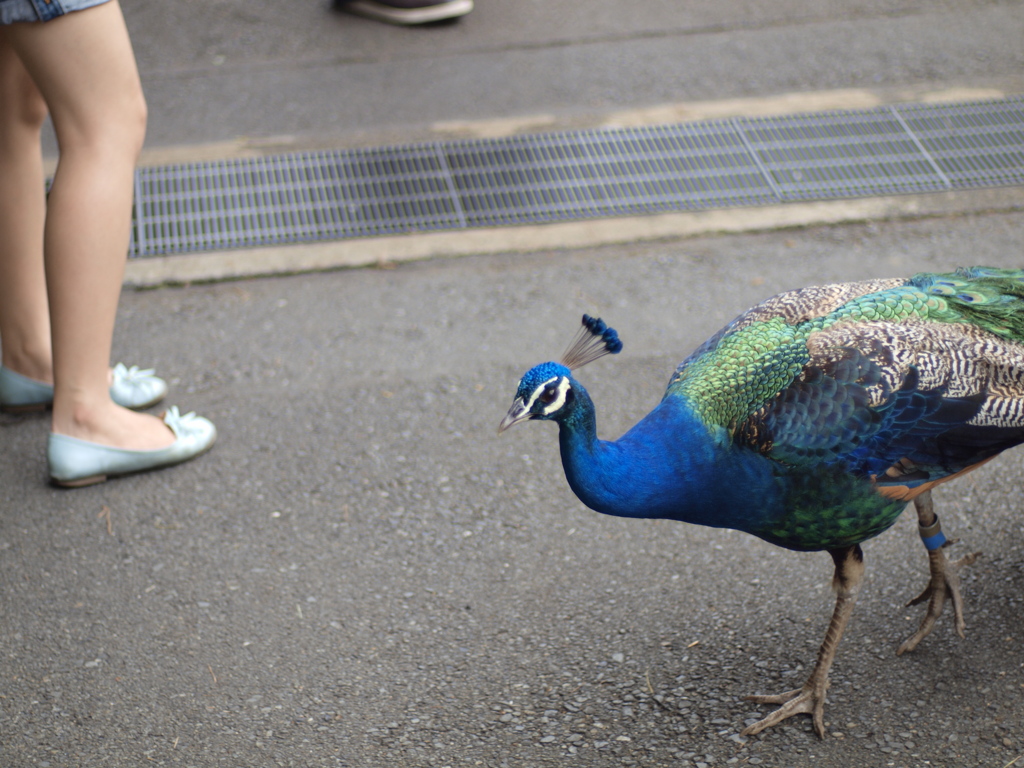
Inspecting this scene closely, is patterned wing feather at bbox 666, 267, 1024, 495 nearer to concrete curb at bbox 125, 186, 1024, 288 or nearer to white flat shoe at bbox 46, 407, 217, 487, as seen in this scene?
white flat shoe at bbox 46, 407, 217, 487

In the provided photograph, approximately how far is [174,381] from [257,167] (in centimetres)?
158

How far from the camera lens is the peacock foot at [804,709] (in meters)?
2.28

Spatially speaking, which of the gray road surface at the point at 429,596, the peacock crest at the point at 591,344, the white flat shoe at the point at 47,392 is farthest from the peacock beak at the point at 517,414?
the white flat shoe at the point at 47,392

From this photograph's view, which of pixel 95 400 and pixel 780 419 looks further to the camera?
pixel 95 400

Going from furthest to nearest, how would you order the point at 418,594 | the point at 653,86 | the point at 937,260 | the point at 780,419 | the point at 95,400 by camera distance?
the point at 653,86, the point at 937,260, the point at 95,400, the point at 418,594, the point at 780,419

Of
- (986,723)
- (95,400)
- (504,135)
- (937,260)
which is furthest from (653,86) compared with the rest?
(986,723)

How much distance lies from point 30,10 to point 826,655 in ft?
8.14

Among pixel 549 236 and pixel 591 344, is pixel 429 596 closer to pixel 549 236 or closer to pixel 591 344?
pixel 591 344

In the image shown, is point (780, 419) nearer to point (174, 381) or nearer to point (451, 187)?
point (174, 381)

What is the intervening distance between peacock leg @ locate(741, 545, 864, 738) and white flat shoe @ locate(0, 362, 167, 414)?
7.21 ft

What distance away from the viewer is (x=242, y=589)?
275 centimetres

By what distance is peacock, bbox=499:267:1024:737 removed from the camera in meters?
2.11

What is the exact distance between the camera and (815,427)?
6.92 ft

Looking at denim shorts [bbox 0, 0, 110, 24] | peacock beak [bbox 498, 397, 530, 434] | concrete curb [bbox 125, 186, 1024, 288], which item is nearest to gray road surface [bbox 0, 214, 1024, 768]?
concrete curb [bbox 125, 186, 1024, 288]
